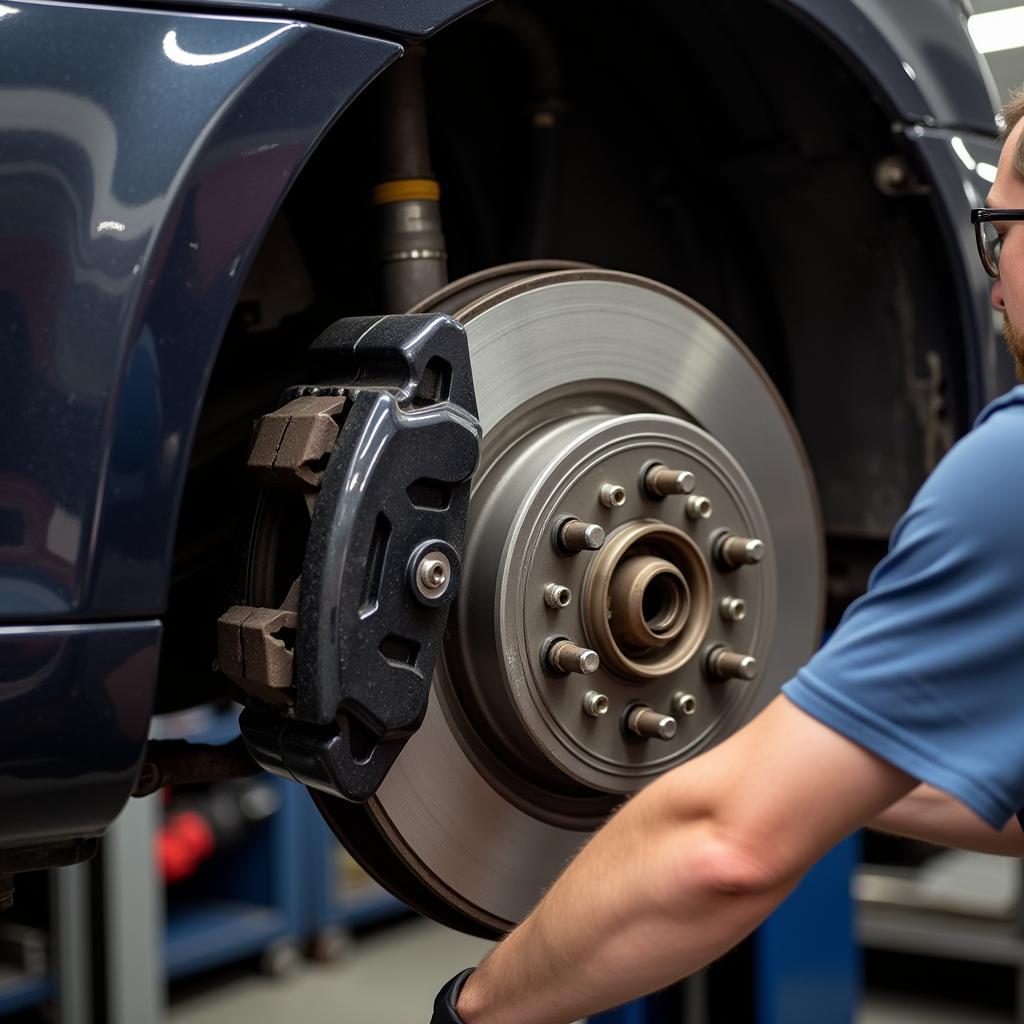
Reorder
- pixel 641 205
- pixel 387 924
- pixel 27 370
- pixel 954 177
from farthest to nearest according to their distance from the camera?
pixel 387 924, pixel 641 205, pixel 954 177, pixel 27 370

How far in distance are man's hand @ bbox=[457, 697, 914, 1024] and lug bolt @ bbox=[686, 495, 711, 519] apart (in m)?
0.22

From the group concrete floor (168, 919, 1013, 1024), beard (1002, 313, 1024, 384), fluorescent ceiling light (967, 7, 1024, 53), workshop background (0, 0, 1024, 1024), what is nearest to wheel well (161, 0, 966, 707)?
beard (1002, 313, 1024, 384)

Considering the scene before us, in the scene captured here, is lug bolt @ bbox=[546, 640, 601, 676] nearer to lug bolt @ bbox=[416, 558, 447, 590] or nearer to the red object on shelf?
lug bolt @ bbox=[416, 558, 447, 590]

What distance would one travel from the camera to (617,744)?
0.71 metres

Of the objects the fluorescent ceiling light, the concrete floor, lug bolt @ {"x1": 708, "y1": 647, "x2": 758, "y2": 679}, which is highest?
the fluorescent ceiling light

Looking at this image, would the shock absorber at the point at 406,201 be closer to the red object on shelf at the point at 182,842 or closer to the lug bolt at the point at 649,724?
the lug bolt at the point at 649,724

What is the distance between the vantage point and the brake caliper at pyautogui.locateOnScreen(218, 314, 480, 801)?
22.1 inches

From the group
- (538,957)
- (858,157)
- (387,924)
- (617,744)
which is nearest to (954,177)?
(858,157)

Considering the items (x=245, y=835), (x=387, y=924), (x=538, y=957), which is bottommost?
(x=387, y=924)

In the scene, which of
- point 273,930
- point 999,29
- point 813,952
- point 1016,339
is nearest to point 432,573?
point 1016,339

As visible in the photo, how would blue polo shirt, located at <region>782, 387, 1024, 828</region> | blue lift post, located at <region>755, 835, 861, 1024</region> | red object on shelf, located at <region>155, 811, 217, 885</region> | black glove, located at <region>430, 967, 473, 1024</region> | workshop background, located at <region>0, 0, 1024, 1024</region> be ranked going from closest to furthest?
blue polo shirt, located at <region>782, 387, 1024, 828</region> → black glove, located at <region>430, 967, 473, 1024</region> → blue lift post, located at <region>755, 835, 861, 1024</region> → workshop background, located at <region>0, 0, 1024, 1024</region> → red object on shelf, located at <region>155, 811, 217, 885</region>

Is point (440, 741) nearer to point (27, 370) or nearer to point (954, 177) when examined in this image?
point (27, 370)

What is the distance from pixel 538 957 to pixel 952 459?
0.95 feet

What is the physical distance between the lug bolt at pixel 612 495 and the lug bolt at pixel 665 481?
0.02 m
